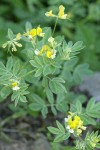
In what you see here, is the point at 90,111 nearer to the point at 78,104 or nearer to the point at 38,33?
the point at 78,104

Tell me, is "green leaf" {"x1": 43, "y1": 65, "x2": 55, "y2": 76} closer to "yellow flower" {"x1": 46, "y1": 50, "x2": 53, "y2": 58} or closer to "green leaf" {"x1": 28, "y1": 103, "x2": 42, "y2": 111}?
"yellow flower" {"x1": 46, "y1": 50, "x2": 53, "y2": 58}

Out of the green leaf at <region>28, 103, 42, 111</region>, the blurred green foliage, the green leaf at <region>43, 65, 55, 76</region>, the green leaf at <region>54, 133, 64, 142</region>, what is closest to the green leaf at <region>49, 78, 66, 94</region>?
the green leaf at <region>43, 65, 55, 76</region>

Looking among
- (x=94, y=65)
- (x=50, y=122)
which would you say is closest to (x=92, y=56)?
(x=94, y=65)

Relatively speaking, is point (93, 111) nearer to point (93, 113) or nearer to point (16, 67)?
point (93, 113)

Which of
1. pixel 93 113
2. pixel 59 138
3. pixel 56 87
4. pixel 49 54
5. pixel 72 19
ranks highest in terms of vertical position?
pixel 72 19

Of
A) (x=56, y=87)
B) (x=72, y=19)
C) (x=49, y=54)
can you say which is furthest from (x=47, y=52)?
(x=72, y=19)

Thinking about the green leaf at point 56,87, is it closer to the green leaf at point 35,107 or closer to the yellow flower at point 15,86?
the yellow flower at point 15,86

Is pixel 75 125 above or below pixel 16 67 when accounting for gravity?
below
